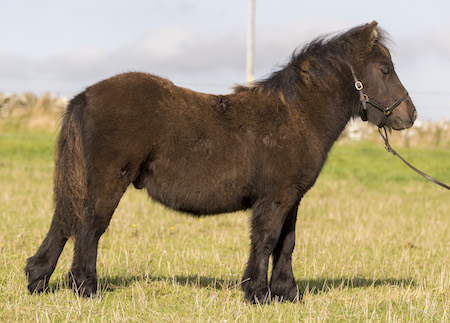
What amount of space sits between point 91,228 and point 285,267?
2058 millimetres

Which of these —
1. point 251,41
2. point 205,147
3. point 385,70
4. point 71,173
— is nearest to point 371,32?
point 385,70

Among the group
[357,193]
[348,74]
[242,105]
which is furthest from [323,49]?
[357,193]

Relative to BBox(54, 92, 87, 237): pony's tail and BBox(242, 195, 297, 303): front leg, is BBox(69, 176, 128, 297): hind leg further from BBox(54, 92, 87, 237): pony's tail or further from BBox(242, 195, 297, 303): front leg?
BBox(242, 195, 297, 303): front leg

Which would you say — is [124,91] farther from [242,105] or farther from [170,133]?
[242,105]

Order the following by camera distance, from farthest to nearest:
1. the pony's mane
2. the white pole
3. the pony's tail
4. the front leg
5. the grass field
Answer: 1. the white pole
2. the pony's mane
3. the front leg
4. the pony's tail
5. the grass field

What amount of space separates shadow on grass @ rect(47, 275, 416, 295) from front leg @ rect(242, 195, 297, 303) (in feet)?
1.31

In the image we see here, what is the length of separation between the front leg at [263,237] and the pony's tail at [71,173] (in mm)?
1683

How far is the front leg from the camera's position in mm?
5426

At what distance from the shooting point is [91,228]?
5293 mm

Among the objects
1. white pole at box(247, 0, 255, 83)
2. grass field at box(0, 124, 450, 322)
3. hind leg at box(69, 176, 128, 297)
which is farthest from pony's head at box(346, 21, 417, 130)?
white pole at box(247, 0, 255, 83)

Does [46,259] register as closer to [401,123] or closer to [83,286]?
[83,286]

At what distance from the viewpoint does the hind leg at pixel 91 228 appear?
5.28m

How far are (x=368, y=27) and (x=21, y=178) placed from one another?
454 inches

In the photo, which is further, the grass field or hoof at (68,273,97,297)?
hoof at (68,273,97,297)
